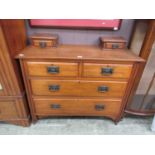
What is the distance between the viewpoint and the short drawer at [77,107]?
4.42 feet

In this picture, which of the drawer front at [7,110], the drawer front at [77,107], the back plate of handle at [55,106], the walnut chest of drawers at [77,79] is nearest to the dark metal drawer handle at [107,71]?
the walnut chest of drawers at [77,79]

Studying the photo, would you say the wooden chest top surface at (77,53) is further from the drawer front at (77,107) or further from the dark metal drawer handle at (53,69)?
the drawer front at (77,107)

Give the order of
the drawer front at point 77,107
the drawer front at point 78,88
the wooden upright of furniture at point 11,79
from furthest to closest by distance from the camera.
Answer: the drawer front at point 77,107, the drawer front at point 78,88, the wooden upright of furniture at point 11,79

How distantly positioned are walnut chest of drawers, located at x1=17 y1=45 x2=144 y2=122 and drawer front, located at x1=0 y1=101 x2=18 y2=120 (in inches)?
7.1

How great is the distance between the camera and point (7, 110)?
1.35m

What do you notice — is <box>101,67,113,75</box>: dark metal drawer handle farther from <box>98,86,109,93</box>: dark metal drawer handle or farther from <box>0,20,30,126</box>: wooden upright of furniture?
<box>0,20,30,126</box>: wooden upright of furniture

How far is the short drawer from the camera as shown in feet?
4.42

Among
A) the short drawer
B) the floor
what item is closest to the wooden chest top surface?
the short drawer

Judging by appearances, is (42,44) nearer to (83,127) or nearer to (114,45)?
(114,45)

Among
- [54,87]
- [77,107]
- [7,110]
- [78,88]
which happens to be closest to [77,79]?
[78,88]

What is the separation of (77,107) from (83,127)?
0.31m
